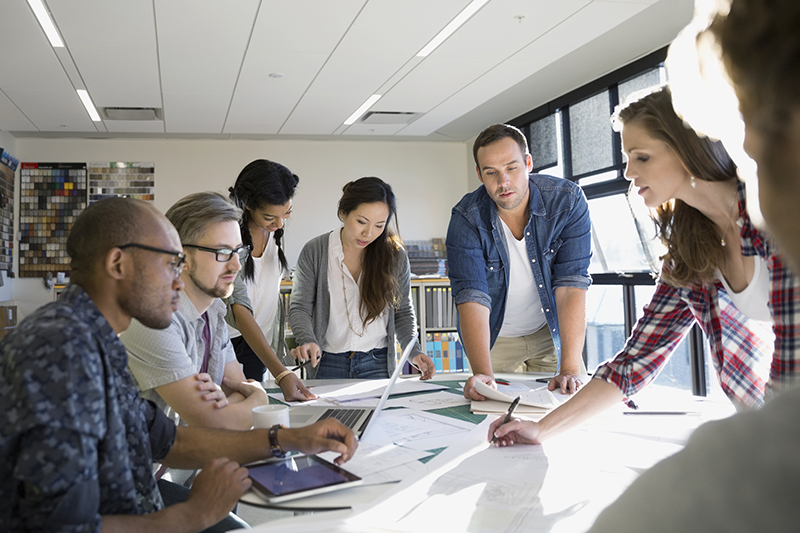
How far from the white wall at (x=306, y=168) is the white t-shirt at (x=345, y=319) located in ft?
12.4

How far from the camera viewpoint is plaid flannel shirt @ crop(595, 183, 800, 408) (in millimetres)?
1088

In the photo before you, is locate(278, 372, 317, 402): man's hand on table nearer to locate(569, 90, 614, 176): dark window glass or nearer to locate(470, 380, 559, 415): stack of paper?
locate(470, 380, 559, 415): stack of paper

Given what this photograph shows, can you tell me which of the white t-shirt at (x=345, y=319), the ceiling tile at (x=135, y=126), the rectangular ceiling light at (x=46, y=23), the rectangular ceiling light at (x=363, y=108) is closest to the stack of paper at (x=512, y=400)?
the white t-shirt at (x=345, y=319)

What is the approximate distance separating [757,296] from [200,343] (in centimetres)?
142

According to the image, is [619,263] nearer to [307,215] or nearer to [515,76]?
[515,76]

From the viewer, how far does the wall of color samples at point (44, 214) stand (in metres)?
5.79

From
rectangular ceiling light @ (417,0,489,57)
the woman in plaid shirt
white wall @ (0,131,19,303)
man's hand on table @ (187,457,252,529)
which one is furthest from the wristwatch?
white wall @ (0,131,19,303)

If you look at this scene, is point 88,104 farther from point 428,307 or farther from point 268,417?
point 268,417

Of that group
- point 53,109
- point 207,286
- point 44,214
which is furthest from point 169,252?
point 44,214

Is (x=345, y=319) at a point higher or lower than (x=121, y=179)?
lower

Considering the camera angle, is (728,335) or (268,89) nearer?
(728,335)

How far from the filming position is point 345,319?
7.92 feet

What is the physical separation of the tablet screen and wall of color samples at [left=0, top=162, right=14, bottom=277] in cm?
544

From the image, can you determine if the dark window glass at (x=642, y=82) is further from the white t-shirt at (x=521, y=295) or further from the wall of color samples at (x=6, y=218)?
the wall of color samples at (x=6, y=218)
